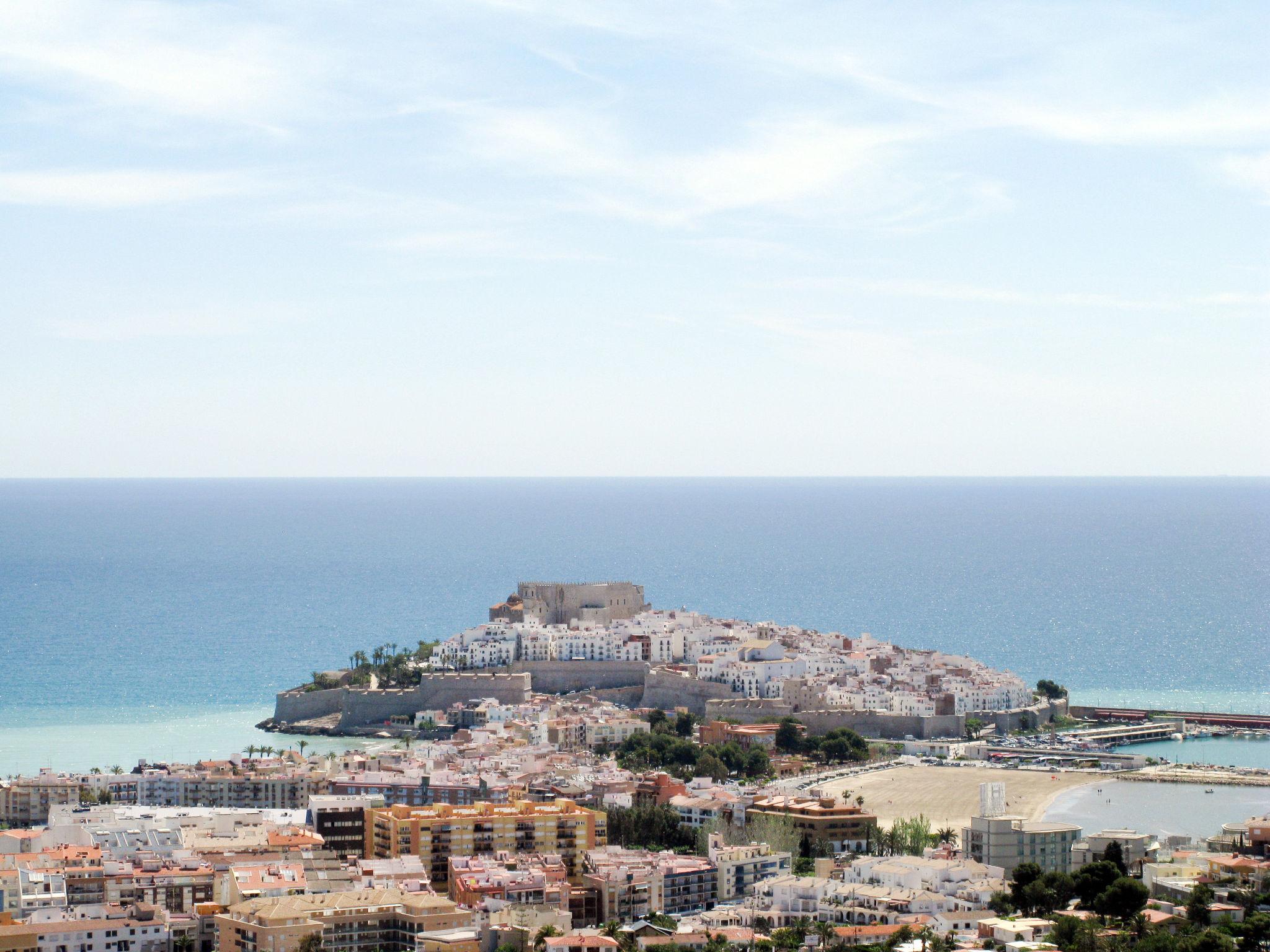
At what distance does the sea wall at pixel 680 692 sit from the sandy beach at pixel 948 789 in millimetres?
Result: 6213

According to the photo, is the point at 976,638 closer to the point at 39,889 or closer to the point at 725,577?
the point at 725,577

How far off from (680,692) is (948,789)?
9.51 m

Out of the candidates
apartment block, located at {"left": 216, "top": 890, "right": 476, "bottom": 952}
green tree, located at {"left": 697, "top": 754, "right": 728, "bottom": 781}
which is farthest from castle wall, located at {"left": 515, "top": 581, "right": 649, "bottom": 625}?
apartment block, located at {"left": 216, "top": 890, "right": 476, "bottom": 952}

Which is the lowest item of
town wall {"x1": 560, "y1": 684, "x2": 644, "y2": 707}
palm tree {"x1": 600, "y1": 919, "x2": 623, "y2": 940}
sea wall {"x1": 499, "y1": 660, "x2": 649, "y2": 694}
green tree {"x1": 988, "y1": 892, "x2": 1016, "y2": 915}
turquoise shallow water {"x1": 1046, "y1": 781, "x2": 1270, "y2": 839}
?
turquoise shallow water {"x1": 1046, "y1": 781, "x2": 1270, "y2": 839}

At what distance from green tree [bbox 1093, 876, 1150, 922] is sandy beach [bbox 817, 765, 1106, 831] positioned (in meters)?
5.74

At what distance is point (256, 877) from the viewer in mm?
22156

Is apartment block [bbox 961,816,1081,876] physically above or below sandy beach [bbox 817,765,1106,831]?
above

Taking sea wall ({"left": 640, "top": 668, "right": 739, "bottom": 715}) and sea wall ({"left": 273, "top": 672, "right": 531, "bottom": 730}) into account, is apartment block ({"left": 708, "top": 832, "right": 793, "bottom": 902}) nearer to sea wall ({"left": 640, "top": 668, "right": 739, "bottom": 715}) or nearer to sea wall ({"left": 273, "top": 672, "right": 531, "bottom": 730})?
sea wall ({"left": 640, "top": 668, "right": 739, "bottom": 715})

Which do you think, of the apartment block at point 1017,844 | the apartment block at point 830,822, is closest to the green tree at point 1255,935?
the apartment block at point 1017,844

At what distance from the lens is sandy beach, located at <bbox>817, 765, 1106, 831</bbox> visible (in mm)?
29828

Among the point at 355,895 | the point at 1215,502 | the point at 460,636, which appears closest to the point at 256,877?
the point at 355,895

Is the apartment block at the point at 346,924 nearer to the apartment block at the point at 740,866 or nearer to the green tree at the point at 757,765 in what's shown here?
the apartment block at the point at 740,866

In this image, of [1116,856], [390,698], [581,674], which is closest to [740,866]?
[1116,856]

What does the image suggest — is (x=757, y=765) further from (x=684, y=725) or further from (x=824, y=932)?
(x=824, y=932)
